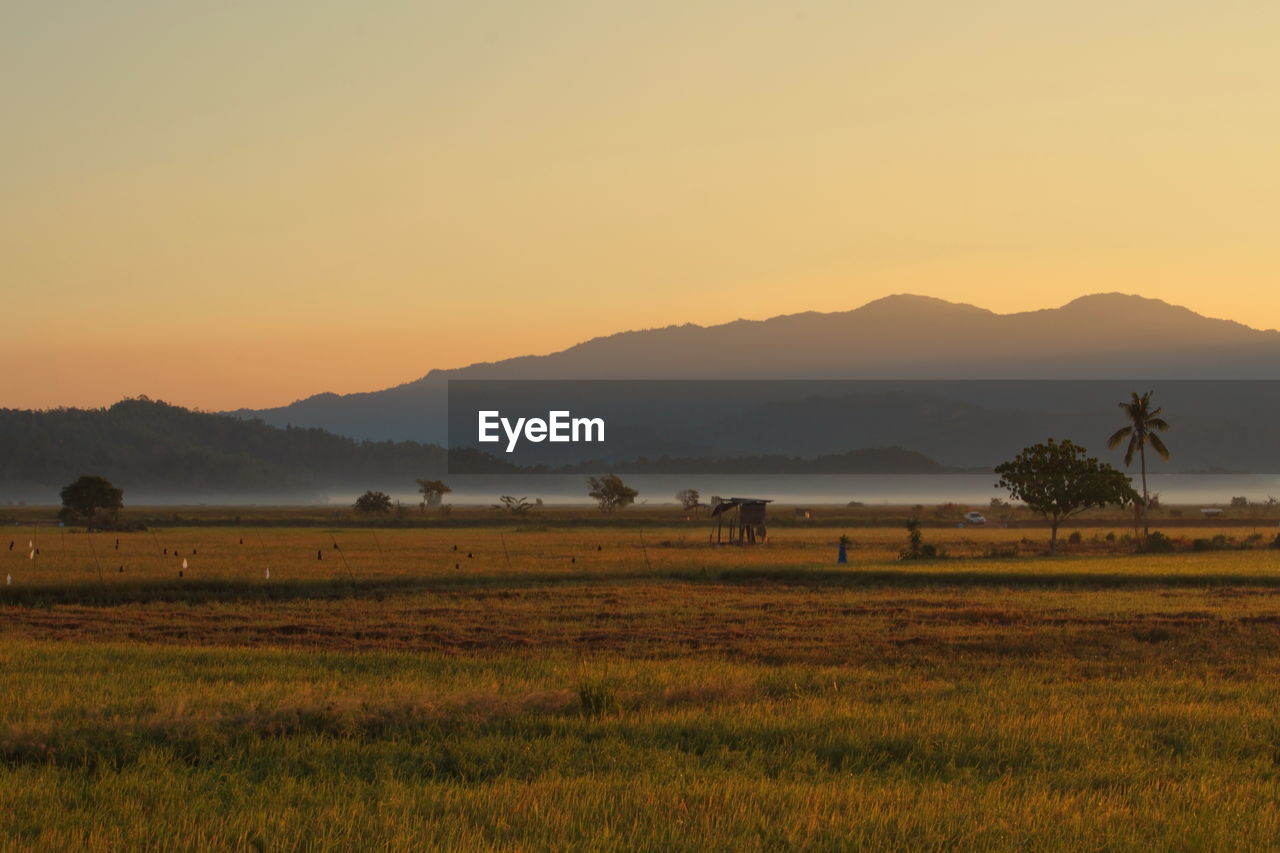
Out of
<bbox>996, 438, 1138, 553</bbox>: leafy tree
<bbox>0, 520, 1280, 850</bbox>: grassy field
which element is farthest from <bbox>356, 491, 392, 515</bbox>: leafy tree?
<bbox>0, 520, 1280, 850</bbox>: grassy field

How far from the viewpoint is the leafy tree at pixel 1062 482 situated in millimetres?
68938

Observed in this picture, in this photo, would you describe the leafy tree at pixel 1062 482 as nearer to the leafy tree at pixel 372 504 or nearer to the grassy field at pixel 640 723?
the grassy field at pixel 640 723

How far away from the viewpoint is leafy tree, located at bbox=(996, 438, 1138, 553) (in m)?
68.9

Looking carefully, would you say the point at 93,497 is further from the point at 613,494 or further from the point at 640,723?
the point at 640,723

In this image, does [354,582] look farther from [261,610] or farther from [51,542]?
[51,542]

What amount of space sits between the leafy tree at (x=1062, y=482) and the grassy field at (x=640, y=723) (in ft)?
107

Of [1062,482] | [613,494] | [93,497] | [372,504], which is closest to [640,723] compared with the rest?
[1062,482]

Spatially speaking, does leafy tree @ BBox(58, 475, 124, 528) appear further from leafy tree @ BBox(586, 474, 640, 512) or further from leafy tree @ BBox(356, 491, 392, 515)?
leafy tree @ BBox(586, 474, 640, 512)

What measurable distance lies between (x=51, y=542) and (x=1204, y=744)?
69.1 metres

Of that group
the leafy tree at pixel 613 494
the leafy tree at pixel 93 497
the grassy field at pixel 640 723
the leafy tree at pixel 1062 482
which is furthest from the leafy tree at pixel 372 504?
the grassy field at pixel 640 723

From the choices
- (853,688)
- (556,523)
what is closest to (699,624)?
(853,688)

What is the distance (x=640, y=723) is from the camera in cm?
1503

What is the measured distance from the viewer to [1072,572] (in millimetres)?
47312

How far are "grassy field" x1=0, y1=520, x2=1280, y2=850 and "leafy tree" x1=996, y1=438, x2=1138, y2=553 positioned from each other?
3250 cm
